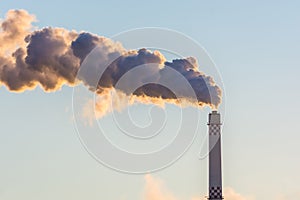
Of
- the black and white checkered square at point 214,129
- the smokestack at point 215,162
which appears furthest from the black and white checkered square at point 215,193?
the black and white checkered square at point 214,129

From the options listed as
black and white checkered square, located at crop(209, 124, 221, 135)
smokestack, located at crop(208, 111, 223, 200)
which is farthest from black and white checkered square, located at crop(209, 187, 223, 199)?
black and white checkered square, located at crop(209, 124, 221, 135)

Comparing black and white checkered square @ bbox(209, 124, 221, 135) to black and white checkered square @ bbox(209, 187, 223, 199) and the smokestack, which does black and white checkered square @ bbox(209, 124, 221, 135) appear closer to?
the smokestack

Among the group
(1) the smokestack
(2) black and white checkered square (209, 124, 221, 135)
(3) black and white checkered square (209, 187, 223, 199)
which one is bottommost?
(3) black and white checkered square (209, 187, 223, 199)

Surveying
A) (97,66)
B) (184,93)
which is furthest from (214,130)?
(97,66)

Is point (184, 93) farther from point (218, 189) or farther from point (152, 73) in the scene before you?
point (218, 189)

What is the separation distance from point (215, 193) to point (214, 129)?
566 cm

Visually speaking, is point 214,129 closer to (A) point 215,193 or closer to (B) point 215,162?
(B) point 215,162

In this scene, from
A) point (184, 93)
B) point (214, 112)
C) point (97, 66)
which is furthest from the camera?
point (214, 112)

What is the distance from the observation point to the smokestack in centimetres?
8731

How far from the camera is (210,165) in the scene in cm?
8762

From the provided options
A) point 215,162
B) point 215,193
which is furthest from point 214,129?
point 215,193

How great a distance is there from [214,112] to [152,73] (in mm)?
10489

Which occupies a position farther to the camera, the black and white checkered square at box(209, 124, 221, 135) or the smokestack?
the black and white checkered square at box(209, 124, 221, 135)

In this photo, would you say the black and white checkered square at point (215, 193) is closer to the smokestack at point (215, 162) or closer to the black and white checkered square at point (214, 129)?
the smokestack at point (215, 162)
